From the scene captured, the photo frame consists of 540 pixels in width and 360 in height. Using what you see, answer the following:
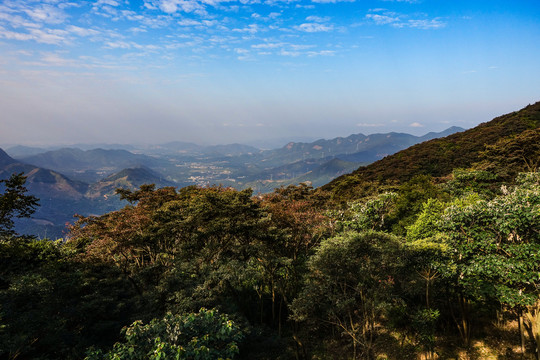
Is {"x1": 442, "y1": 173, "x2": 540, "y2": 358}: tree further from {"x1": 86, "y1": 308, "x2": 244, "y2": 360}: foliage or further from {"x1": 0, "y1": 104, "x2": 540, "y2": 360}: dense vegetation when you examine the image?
{"x1": 86, "y1": 308, "x2": 244, "y2": 360}: foliage

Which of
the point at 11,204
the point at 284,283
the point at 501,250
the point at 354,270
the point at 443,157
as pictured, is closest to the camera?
the point at 501,250

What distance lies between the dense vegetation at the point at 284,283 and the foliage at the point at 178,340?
0.12 ft

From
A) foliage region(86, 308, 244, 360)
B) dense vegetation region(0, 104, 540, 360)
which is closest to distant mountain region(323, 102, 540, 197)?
dense vegetation region(0, 104, 540, 360)

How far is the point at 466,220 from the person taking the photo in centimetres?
811

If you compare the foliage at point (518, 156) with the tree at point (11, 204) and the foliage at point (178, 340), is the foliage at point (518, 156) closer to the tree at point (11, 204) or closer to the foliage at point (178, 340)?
the foliage at point (178, 340)

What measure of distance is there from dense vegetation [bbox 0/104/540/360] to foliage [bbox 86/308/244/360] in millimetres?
38

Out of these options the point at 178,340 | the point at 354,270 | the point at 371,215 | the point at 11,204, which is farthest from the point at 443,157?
the point at 11,204

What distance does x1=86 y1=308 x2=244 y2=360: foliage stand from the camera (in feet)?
14.7

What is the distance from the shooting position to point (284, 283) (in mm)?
13555

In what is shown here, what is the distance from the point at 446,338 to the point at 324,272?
706cm

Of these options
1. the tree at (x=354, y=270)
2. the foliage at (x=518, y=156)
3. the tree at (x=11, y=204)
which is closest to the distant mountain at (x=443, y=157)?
the foliage at (x=518, y=156)

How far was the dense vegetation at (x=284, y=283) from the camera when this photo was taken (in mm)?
6543

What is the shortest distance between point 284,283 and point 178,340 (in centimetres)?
916

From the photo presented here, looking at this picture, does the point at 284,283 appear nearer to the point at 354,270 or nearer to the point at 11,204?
the point at 354,270
